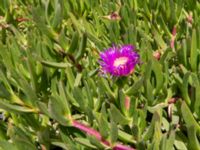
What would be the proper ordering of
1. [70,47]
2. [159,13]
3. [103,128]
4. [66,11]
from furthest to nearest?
[66,11] → [159,13] → [70,47] → [103,128]

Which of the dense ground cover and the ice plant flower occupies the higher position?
the ice plant flower

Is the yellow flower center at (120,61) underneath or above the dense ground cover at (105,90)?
above

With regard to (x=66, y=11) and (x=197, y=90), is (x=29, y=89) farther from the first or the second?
(x=66, y=11)

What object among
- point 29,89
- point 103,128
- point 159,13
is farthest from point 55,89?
point 159,13

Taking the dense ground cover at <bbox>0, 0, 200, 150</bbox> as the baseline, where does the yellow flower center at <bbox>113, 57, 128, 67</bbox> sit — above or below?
above
